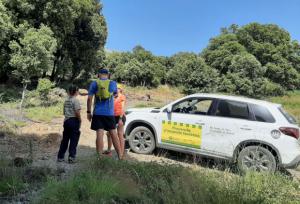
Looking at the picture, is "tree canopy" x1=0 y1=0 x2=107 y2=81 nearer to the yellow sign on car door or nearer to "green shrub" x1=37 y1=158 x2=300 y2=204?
the yellow sign on car door

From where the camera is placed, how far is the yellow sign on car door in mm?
9094

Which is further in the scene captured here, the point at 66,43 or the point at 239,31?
the point at 239,31

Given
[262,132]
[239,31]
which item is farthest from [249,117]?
[239,31]

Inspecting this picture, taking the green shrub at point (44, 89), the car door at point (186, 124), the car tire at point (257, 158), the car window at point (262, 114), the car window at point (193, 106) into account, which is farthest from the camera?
the green shrub at point (44, 89)

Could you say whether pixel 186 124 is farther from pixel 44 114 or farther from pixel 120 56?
pixel 120 56

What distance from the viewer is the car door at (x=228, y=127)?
28.2ft

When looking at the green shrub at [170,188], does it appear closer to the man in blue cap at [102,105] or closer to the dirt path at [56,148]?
the man in blue cap at [102,105]

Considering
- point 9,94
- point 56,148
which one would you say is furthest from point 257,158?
point 9,94

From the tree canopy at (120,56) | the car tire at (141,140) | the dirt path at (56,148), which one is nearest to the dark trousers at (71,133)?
the dirt path at (56,148)

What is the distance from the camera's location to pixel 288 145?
812cm

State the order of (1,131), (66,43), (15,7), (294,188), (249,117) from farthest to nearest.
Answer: (66,43) → (15,7) → (1,131) → (249,117) → (294,188)

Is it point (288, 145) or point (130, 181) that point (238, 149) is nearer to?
point (288, 145)

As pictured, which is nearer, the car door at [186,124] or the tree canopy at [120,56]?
the car door at [186,124]

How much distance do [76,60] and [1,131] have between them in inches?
1052
